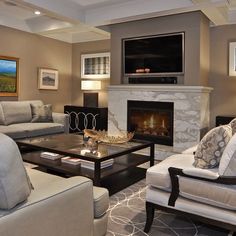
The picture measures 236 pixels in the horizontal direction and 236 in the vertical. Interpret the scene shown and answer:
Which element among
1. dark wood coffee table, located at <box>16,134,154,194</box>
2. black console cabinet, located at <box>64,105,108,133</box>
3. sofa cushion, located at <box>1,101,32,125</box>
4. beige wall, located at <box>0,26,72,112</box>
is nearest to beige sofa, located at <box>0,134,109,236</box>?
dark wood coffee table, located at <box>16,134,154,194</box>

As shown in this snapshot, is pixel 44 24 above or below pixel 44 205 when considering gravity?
above

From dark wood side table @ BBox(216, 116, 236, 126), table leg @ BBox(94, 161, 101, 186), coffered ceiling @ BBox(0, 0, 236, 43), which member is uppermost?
coffered ceiling @ BBox(0, 0, 236, 43)

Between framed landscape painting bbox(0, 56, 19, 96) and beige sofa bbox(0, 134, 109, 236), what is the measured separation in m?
4.60

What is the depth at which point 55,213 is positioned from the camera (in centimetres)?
139

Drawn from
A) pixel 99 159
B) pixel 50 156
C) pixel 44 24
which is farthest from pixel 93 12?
pixel 99 159

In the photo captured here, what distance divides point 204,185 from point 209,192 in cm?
6

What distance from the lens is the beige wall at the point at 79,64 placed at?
657cm

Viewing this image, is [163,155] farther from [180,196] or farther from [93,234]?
[93,234]

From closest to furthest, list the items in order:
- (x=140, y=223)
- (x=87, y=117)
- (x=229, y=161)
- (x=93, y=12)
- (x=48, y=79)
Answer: (x=229, y=161) < (x=140, y=223) < (x=93, y=12) < (x=87, y=117) < (x=48, y=79)

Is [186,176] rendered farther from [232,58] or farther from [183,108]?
[232,58]

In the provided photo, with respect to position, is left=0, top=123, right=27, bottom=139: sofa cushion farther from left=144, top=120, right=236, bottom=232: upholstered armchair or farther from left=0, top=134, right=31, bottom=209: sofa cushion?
left=0, top=134, right=31, bottom=209: sofa cushion

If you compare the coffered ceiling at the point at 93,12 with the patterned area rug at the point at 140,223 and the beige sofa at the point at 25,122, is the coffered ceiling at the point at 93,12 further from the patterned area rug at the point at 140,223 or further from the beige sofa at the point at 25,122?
the patterned area rug at the point at 140,223

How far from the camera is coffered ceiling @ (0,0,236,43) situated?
13.7 ft

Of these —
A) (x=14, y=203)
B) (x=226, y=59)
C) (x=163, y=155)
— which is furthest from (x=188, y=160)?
(x=226, y=59)
